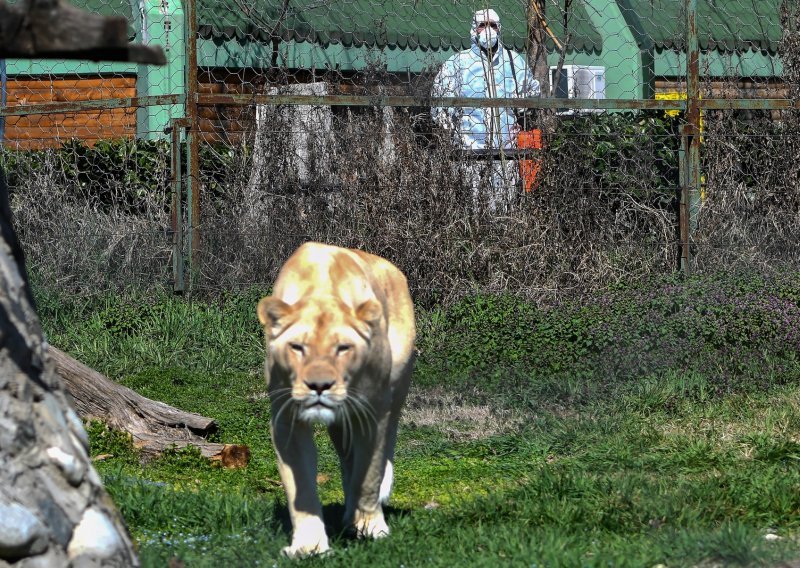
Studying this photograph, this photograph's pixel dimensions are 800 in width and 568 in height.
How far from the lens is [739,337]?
8781mm

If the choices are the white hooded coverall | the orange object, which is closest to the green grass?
the orange object

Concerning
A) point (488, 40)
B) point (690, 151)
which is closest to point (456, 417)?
point (690, 151)

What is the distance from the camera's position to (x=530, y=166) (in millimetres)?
10609

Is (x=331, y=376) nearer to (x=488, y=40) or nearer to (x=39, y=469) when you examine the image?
(x=39, y=469)

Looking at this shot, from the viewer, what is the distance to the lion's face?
14.5ft

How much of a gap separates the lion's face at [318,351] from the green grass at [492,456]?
Answer: 65 cm

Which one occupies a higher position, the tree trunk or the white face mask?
the white face mask

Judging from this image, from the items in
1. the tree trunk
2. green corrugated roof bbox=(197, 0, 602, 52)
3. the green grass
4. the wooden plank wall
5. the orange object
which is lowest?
the green grass

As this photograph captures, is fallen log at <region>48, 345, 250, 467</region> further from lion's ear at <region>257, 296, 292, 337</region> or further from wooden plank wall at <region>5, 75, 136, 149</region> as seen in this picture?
wooden plank wall at <region>5, 75, 136, 149</region>

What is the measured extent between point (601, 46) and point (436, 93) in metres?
8.24

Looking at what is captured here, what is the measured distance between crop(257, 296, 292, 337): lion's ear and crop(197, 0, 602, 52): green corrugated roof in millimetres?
10664

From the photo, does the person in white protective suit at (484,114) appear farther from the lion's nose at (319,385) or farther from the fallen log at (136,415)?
the lion's nose at (319,385)

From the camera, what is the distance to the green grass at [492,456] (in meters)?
4.82

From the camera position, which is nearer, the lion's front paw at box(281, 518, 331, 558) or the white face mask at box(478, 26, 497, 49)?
the lion's front paw at box(281, 518, 331, 558)
